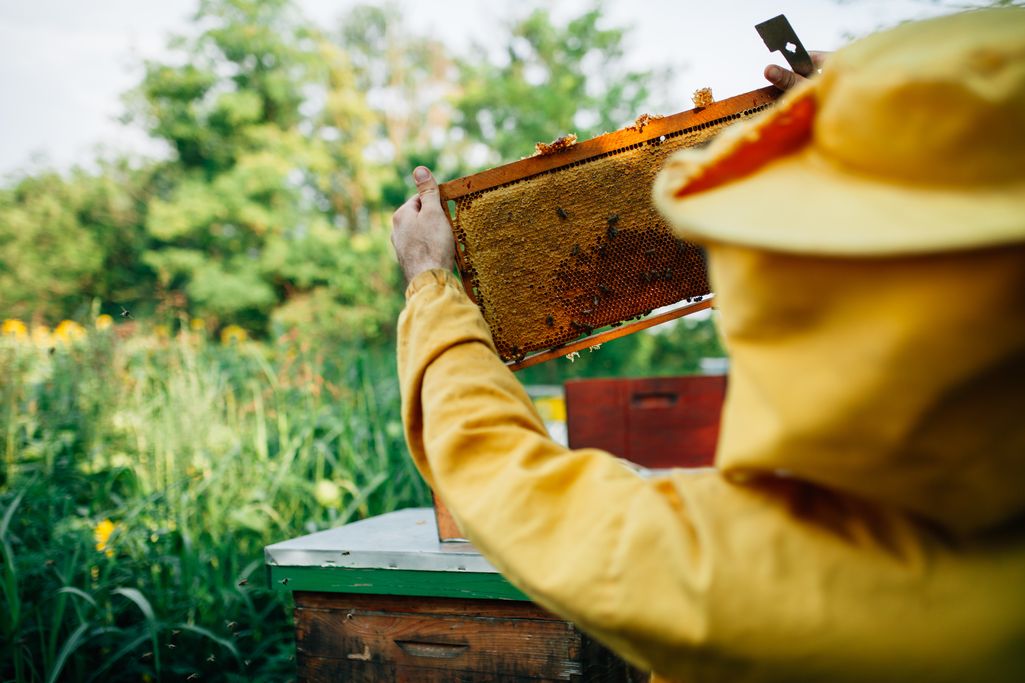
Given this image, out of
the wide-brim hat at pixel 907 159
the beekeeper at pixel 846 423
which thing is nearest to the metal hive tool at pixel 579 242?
the beekeeper at pixel 846 423

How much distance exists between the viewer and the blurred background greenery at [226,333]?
277cm

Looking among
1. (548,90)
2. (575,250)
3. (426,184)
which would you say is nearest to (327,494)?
(575,250)

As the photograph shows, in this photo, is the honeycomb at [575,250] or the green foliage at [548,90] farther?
the green foliage at [548,90]

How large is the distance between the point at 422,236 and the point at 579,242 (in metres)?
0.55

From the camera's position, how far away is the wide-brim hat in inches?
24.8

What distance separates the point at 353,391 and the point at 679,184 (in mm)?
3748

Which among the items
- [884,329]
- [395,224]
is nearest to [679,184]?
[884,329]

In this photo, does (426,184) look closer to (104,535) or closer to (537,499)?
(537,499)

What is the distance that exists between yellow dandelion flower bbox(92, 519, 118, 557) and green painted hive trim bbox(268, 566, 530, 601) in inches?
50.3

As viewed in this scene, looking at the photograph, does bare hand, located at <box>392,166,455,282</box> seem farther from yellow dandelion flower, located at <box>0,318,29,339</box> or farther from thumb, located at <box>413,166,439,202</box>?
yellow dandelion flower, located at <box>0,318,29,339</box>

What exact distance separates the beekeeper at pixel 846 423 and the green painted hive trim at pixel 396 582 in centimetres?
80

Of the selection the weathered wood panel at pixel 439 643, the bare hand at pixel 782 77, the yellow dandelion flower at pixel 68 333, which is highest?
the yellow dandelion flower at pixel 68 333

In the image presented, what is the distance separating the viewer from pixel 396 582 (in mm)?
1731

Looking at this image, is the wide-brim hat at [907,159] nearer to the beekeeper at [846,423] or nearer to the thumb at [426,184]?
the beekeeper at [846,423]
